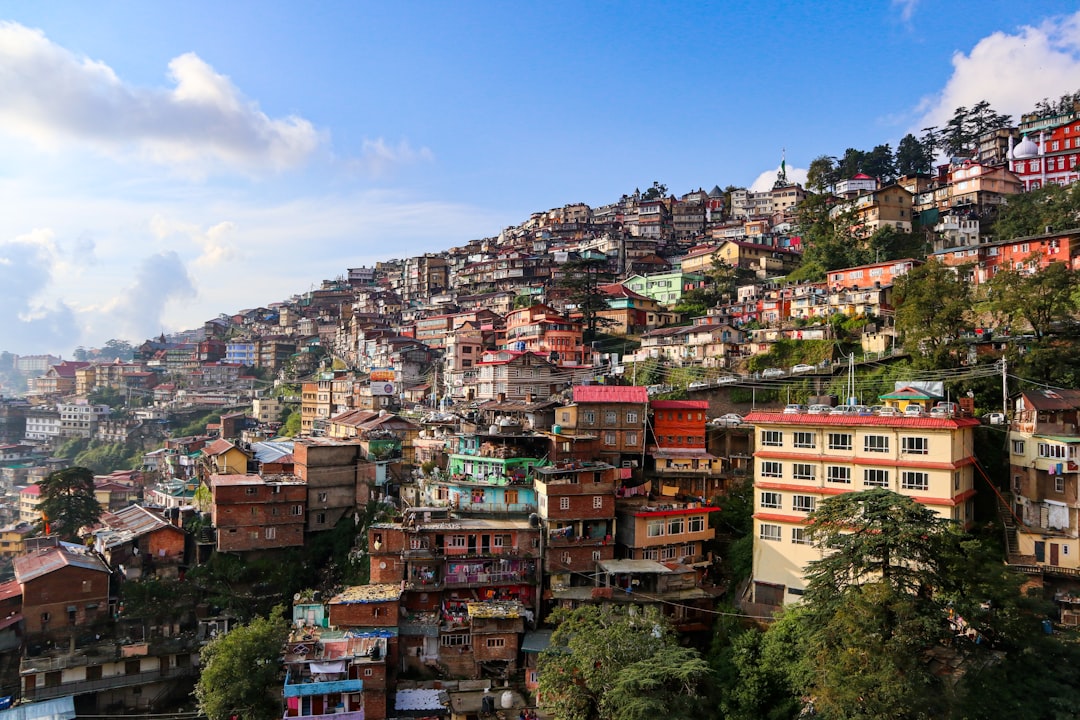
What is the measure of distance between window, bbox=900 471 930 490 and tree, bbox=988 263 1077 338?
13.1 meters

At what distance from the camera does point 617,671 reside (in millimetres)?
21172

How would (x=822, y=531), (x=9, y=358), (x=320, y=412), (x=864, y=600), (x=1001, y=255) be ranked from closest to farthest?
(x=864, y=600) < (x=822, y=531) < (x=1001, y=255) < (x=320, y=412) < (x=9, y=358)

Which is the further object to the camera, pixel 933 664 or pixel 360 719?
pixel 360 719

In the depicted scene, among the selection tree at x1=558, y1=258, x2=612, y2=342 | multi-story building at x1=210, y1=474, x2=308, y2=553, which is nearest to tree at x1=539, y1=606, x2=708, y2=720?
multi-story building at x1=210, y1=474, x2=308, y2=553

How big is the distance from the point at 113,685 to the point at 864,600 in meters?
28.7

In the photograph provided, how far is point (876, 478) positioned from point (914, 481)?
1.19 m

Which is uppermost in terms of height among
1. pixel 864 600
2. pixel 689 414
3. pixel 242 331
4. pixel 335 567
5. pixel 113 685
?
pixel 242 331

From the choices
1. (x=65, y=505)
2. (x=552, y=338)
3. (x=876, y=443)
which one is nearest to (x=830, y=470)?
(x=876, y=443)

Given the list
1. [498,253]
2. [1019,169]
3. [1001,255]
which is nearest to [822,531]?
[1001,255]

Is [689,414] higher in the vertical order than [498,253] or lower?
lower

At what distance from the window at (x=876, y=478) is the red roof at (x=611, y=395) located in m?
11.9

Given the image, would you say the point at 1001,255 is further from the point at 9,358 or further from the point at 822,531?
the point at 9,358

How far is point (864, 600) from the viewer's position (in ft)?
59.1

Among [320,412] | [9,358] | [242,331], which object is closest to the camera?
[320,412]
